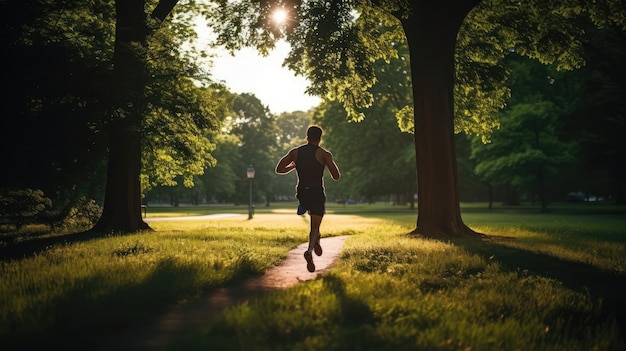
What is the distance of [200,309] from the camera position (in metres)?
5.06

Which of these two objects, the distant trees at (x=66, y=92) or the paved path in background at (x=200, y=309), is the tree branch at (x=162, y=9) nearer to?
the distant trees at (x=66, y=92)

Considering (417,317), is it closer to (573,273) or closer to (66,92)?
(573,273)

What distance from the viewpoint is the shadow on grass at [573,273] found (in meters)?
5.17

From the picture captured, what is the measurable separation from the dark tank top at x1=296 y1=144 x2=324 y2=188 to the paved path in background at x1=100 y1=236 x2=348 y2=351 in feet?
4.62

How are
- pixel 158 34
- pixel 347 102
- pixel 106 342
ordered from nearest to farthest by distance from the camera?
pixel 106 342
pixel 158 34
pixel 347 102

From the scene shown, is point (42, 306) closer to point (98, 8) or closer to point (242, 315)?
point (242, 315)

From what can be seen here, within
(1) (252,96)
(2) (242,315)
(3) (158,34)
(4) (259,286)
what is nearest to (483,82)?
(3) (158,34)

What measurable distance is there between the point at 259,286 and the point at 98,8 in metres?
12.9

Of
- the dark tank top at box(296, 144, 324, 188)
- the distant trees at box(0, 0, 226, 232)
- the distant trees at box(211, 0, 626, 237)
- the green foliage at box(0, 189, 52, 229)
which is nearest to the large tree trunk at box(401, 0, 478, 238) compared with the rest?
the distant trees at box(211, 0, 626, 237)

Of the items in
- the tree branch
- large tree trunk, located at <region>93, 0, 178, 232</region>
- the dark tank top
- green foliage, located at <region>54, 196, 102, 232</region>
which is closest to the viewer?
the dark tank top

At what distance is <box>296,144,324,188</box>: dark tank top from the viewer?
738cm

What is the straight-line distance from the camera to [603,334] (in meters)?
4.02

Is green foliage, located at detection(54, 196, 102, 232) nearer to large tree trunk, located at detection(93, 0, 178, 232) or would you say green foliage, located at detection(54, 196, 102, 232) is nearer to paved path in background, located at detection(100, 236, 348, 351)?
large tree trunk, located at detection(93, 0, 178, 232)

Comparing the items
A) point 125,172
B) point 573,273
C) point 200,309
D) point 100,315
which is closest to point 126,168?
point 125,172
